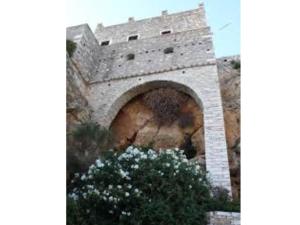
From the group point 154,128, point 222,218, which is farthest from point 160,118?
point 222,218

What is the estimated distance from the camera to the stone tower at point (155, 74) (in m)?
9.39

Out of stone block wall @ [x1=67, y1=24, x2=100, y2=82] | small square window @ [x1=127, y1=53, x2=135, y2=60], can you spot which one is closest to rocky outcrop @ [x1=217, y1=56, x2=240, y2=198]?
small square window @ [x1=127, y1=53, x2=135, y2=60]

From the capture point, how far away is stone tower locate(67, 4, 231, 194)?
9.39m

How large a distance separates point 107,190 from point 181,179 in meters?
1.46

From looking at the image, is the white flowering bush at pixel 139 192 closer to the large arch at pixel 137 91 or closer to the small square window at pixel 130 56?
the large arch at pixel 137 91

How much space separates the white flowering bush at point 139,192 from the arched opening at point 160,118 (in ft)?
9.78

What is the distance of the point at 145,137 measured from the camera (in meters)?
10.6

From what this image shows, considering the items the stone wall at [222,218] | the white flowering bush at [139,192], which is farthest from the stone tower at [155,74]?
the white flowering bush at [139,192]

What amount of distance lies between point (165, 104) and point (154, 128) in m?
0.80

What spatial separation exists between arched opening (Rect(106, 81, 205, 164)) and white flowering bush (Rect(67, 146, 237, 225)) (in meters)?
2.98

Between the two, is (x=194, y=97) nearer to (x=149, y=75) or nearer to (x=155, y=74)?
(x=155, y=74)
